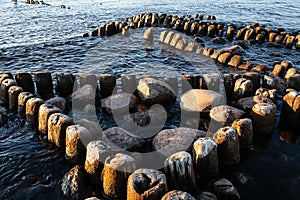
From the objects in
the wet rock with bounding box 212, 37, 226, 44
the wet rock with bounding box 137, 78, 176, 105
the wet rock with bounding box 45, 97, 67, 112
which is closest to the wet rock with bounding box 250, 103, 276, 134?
the wet rock with bounding box 137, 78, 176, 105

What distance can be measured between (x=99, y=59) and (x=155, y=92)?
6.51 meters

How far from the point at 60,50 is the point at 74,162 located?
11.1m

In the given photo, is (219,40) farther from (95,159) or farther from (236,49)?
(95,159)

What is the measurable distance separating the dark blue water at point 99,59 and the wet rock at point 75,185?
0.73 ft

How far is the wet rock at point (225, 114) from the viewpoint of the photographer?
7598 mm

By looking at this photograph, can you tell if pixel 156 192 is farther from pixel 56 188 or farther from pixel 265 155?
pixel 265 155

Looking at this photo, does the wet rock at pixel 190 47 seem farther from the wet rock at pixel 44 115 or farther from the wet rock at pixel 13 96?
the wet rock at pixel 44 115

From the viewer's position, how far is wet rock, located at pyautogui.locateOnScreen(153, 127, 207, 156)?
636cm

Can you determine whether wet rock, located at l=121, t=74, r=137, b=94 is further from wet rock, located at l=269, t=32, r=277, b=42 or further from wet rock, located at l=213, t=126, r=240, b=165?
wet rock, located at l=269, t=32, r=277, b=42

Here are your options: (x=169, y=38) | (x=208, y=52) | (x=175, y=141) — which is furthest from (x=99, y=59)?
(x=175, y=141)

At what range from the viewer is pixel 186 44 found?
50.8 ft

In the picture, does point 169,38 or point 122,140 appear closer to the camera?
point 122,140

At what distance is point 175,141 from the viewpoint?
21.2ft

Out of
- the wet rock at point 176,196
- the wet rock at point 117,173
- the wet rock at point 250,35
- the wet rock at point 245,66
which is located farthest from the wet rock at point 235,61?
the wet rock at point 176,196
